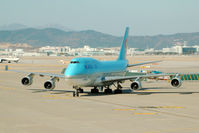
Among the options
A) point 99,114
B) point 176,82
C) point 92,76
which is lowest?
point 99,114

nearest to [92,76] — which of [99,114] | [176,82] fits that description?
[176,82]

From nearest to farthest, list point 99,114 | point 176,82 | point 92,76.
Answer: point 99,114 → point 176,82 → point 92,76

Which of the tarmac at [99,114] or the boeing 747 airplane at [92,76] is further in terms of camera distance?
the boeing 747 airplane at [92,76]

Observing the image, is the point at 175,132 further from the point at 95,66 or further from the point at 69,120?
the point at 95,66

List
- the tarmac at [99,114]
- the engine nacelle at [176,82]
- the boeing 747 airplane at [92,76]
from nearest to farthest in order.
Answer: the tarmac at [99,114]
the boeing 747 airplane at [92,76]
the engine nacelle at [176,82]

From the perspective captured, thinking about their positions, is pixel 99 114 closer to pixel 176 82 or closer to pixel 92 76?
pixel 92 76

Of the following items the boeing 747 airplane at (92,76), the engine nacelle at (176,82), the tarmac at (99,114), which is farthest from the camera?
the engine nacelle at (176,82)

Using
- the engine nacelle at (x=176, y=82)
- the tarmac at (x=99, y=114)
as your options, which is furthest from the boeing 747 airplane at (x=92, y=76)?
the tarmac at (x=99, y=114)

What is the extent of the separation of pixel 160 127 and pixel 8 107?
1459 cm

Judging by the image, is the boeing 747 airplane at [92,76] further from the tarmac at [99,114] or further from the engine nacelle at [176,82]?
the tarmac at [99,114]

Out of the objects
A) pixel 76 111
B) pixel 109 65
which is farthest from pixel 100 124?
pixel 109 65

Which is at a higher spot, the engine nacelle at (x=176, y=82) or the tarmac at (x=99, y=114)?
the engine nacelle at (x=176, y=82)

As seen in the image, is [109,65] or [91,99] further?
[109,65]

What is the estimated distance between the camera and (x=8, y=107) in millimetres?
31016
